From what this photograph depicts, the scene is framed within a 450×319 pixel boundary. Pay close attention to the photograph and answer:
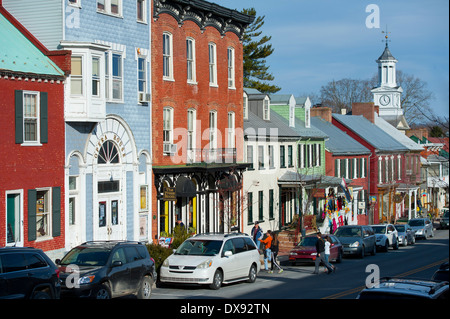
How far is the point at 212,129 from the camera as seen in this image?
3844 cm

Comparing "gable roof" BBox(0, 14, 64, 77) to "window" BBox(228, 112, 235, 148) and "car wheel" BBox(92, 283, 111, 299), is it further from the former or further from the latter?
"window" BBox(228, 112, 235, 148)

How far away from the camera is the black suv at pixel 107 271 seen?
1830 cm

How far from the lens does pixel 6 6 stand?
28.4 m

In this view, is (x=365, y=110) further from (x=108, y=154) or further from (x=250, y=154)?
(x=108, y=154)

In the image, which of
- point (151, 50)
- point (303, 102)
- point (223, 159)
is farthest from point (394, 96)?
point (151, 50)

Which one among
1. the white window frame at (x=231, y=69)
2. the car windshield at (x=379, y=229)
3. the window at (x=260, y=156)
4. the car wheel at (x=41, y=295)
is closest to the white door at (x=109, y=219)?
the car wheel at (x=41, y=295)

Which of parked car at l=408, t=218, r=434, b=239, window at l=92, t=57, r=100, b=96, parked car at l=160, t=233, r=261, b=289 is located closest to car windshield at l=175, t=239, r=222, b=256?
parked car at l=160, t=233, r=261, b=289

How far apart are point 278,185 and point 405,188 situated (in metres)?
27.7

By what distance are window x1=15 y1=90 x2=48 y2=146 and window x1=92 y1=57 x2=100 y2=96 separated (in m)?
2.69

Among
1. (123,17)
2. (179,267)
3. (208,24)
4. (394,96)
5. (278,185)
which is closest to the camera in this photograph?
(179,267)

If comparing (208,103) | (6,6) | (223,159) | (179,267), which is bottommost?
(179,267)

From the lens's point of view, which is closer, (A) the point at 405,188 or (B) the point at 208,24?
(B) the point at 208,24

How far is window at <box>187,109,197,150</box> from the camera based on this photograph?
3597cm

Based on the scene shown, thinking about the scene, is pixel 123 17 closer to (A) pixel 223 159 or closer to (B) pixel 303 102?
(A) pixel 223 159
